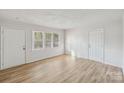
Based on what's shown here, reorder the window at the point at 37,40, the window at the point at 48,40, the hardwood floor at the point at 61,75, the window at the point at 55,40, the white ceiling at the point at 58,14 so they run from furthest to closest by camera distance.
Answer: the window at the point at 55,40 → the window at the point at 48,40 → the window at the point at 37,40 → the hardwood floor at the point at 61,75 → the white ceiling at the point at 58,14

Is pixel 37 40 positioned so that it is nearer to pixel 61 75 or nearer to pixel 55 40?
pixel 55 40

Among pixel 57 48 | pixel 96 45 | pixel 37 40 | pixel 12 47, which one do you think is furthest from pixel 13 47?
pixel 96 45

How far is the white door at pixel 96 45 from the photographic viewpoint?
561 centimetres

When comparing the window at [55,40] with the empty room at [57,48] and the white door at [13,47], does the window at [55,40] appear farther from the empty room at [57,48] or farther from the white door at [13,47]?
the white door at [13,47]

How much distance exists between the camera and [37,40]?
20.2ft

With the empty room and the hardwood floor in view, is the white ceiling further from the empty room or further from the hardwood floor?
the hardwood floor

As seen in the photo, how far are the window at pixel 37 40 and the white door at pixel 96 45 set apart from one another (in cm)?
298

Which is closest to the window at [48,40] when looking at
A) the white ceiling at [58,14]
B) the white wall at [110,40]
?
the white wall at [110,40]

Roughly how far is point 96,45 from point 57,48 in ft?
9.90

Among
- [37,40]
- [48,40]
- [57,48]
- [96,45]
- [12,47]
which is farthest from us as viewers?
[57,48]

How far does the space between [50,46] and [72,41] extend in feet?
5.90

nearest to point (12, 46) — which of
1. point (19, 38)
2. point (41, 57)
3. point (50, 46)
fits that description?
point (19, 38)

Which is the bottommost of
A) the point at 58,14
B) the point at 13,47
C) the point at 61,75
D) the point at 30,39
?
the point at 61,75
